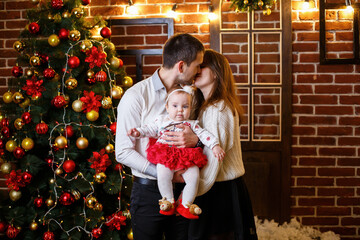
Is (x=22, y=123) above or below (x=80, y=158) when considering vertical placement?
above

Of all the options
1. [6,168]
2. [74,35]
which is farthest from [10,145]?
[74,35]

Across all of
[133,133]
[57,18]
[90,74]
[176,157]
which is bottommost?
[176,157]

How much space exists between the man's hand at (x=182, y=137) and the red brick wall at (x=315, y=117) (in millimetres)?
1622

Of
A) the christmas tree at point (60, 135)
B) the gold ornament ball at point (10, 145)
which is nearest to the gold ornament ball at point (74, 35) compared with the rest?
the christmas tree at point (60, 135)

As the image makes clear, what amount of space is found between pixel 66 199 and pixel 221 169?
4.17ft

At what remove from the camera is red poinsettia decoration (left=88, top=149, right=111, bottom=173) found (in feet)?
8.34

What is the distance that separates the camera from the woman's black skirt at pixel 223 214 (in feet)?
5.90

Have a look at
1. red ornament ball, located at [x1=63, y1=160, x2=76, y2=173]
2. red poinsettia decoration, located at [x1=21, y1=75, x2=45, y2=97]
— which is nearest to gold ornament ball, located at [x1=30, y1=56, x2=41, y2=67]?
red poinsettia decoration, located at [x1=21, y1=75, x2=45, y2=97]

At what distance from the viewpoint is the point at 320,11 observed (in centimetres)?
307

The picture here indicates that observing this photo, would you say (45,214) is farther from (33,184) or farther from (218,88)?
(218,88)

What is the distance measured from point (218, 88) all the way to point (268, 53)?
150 cm

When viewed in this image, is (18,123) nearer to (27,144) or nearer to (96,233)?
(27,144)

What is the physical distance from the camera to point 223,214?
1831mm

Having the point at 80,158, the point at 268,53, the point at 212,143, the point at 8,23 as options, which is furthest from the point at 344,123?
the point at 8,23
